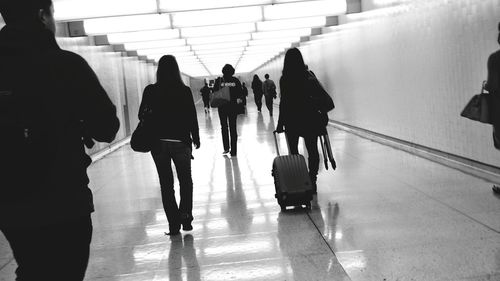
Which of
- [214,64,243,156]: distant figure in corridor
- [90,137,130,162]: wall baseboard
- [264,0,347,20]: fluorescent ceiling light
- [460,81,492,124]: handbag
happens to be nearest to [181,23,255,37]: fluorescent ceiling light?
[264,0,347,20]: fluorescent ceiling light

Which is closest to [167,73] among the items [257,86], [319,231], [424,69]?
[319,231]

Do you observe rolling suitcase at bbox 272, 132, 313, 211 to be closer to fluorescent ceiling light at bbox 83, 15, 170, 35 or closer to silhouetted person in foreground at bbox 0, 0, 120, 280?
silhouetted person in foreground at bbox 0, 0, 120, 280

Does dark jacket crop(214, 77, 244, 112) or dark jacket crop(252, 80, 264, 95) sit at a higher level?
dark jacket crop(214, 77, 244, 112)

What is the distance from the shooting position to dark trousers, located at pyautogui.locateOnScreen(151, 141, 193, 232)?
17.8ft

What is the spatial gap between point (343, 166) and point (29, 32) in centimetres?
751

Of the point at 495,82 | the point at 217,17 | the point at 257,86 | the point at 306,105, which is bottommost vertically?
the point at 257,86

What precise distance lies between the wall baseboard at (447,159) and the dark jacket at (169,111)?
12.5 ft

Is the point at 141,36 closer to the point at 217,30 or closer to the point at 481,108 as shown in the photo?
the point at 217,30

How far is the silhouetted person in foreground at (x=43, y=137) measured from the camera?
197cm

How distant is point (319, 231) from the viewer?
520 centimetres

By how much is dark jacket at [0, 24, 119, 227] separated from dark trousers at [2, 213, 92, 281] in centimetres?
4

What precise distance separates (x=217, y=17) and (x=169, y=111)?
833cm

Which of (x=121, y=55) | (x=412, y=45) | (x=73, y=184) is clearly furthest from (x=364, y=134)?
(x=73, y=184)

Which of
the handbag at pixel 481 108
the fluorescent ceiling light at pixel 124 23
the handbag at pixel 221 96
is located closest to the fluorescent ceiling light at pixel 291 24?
the fluorescent ceiling light at pixel 124 23
